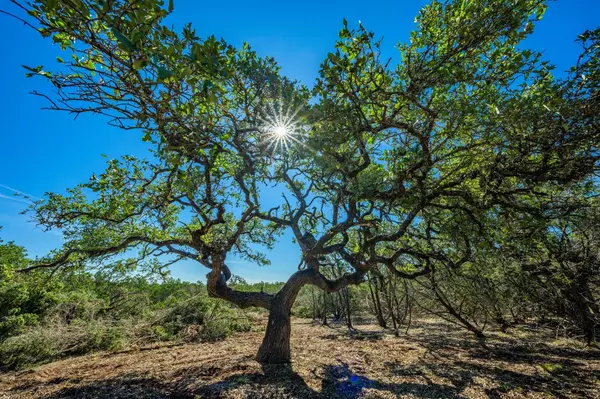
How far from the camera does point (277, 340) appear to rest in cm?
660

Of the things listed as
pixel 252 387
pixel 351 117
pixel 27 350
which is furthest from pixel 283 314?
pixel 27 350

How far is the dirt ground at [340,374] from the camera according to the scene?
4.84m

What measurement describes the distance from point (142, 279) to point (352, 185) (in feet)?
28.4

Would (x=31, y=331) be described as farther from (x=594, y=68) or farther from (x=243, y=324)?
(x=594, y=68)

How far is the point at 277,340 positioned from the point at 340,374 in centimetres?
175

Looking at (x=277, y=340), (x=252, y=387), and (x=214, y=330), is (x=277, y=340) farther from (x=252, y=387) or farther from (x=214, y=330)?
(x=214, y=330)

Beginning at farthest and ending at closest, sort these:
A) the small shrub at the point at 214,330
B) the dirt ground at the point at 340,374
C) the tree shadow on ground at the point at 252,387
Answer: the small shrub at the point at 214,330
the dirt ground at the point at 340,374
the tree shadow on ground at the point at 252,387

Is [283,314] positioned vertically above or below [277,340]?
above

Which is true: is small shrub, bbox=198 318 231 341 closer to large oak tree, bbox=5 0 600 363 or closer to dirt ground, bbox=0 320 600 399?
dirt ground, bbox=0 320 600 399

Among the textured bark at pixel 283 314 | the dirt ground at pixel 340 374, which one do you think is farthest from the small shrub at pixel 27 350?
the textured bark at pixel 283 314

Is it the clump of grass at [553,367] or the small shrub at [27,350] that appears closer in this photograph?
the clump of grass at [553,367]

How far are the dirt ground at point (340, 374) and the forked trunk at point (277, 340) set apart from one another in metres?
0.32

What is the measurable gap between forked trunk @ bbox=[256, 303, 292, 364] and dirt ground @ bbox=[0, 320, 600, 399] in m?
0.32

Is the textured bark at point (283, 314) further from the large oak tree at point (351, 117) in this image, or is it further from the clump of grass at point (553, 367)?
the clump of grass at point (553, 367)
